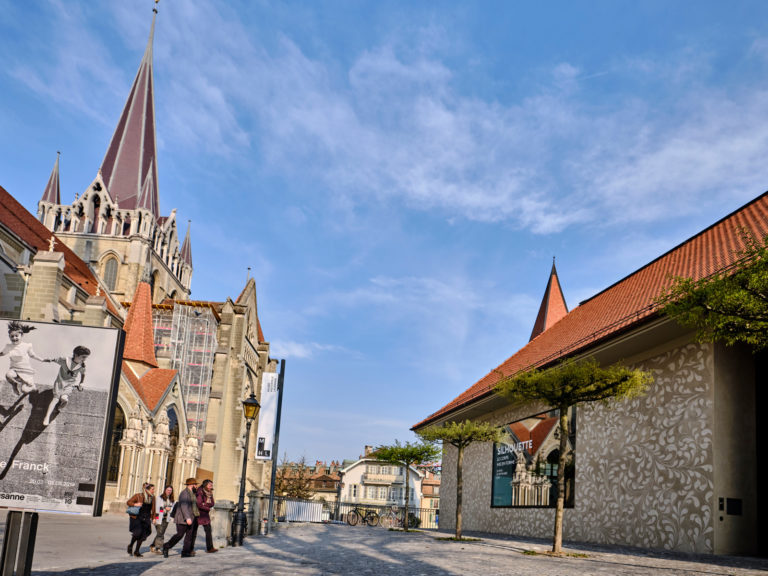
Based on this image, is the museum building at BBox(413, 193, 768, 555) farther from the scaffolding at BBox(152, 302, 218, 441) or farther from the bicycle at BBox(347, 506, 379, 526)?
the scaffolding at BBox(152, 302, 218, 441)

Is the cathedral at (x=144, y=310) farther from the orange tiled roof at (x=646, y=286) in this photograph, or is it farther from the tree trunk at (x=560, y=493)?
the tree trunk at (x=560, y=493)

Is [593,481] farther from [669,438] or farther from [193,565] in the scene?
[193,565]

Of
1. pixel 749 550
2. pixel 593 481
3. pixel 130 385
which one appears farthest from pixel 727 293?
pixel 130 385

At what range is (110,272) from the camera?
2554 inches

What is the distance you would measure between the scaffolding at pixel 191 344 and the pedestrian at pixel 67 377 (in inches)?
1746

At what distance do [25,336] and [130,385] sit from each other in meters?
28.8

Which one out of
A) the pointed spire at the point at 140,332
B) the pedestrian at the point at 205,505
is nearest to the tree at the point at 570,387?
the pedestrian at the point at 205,505

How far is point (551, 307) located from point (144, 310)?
26.9 m

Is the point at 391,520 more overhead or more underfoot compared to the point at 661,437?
more underfoot

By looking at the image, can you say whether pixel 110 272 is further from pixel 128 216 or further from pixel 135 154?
pixel 135 154

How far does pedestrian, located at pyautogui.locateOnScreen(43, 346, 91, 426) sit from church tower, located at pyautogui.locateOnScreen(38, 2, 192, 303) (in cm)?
6047

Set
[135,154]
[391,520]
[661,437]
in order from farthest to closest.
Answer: [135,154] < [391,520] < [661,437]

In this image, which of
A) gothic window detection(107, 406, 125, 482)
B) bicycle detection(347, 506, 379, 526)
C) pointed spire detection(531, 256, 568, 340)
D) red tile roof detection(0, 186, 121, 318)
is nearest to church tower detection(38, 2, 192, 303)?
red tile roof detection(0, 186, 121, 318)

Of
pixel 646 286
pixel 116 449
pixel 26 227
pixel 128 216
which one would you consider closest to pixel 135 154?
pixel 128 216
